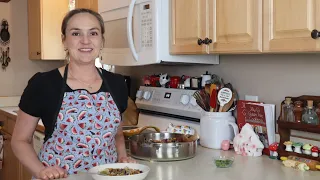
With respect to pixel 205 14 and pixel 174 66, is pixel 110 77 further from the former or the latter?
pixel 174 66

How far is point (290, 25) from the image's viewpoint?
4.77 feet

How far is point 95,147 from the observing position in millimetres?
1635

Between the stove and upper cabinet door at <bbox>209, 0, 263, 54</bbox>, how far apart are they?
59 cm

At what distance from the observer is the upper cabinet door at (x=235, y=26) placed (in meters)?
1.60

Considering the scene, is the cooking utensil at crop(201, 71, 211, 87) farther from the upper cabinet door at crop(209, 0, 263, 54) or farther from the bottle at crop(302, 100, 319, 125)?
the bottle at crop(302, 100, 319, 125)

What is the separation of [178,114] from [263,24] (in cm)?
104

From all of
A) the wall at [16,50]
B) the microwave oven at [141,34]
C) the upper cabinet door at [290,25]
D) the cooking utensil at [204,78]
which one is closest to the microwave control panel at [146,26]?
the microwave oven at [141,34]

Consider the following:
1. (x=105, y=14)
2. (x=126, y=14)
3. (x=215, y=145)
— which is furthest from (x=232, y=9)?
(x=105, y=14)

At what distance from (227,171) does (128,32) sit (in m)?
1.03

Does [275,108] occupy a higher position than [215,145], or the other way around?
[275,108]

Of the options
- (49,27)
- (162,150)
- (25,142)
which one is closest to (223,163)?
(162,150)

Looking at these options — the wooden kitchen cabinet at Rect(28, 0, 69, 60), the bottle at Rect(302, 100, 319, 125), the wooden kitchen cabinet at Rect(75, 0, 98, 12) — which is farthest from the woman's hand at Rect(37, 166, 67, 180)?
the wooden kitchen cabinet at Rect(28, 0, 69, 60)

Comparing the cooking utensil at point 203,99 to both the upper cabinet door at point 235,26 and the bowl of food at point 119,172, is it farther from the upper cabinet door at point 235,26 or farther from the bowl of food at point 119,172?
the bowl of food at point 119,172

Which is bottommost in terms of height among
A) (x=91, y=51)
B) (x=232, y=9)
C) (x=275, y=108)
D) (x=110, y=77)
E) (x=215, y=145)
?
(x=215, y=145)
